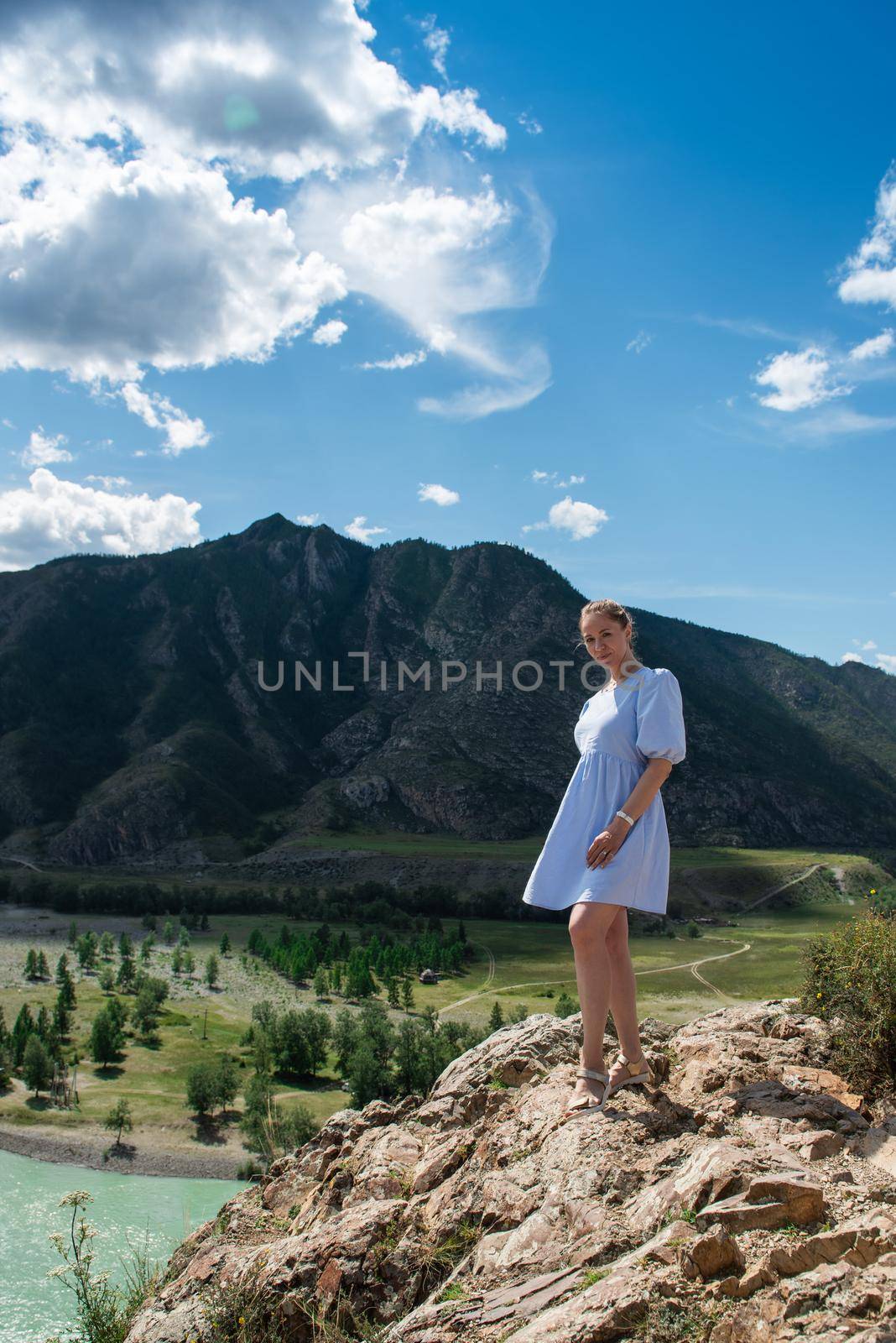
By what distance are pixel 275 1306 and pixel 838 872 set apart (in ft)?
319

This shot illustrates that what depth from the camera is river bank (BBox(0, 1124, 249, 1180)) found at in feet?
112

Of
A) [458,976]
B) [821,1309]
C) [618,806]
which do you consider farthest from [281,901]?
[821,1309]

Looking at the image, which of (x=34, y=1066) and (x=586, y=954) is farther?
(x=34, y=1066)

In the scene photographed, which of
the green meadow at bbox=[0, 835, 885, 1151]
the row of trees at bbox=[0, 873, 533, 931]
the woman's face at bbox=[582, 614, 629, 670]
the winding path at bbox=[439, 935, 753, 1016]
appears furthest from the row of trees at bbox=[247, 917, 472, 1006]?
the woman's face at bbox=[582, 614, 629, 670]

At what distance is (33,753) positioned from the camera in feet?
434

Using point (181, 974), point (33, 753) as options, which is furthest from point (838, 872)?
point (33, 753)

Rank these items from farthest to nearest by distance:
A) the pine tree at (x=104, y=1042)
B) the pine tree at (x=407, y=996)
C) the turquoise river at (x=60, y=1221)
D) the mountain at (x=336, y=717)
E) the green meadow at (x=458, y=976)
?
1. the mountain at (x=336, y=717)
2. the pine tree at (x=407, y=996)
3. the pine tree at (x=104, y=1042)
4. the green meadow at (x=458, y=976)
5. the turquoise river at (x=60, y=1221)

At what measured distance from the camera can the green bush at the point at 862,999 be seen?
199 inches

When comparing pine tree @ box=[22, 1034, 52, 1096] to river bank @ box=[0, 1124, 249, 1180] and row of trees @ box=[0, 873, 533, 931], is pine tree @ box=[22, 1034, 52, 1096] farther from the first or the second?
row of trees @ box=[0, 873, 533, 931]

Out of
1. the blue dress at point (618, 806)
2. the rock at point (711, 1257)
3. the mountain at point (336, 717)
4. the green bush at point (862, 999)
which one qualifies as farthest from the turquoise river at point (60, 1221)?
the mountain at point (336, 717)

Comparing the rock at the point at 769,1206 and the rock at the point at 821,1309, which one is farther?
the rock at the point at 769,1206

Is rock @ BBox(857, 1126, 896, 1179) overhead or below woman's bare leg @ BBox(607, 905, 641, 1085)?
below

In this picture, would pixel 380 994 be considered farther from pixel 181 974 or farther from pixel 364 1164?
pixel 364 1164

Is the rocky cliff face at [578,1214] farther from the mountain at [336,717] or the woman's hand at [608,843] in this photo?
the mountain at [336,717]
